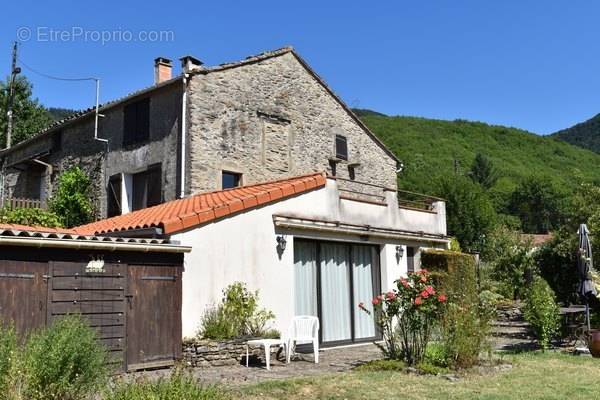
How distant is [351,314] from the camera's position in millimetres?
14484

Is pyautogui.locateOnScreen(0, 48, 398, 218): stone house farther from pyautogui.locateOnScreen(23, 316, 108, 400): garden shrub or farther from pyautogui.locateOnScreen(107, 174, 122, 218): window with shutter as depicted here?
pyautogui.locateOnScreen(23, 316, 108, 400): garden shrub

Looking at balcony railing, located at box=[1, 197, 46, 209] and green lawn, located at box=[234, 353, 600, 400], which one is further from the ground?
balcony railing, located at box=[1, 197, 46, 209]

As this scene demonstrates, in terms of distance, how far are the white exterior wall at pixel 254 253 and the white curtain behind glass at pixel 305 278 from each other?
385 mm

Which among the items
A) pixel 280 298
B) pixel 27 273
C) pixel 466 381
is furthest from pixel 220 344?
pixel 466 381

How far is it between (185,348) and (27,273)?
3052 mm

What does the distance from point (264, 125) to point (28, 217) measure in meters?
8.00

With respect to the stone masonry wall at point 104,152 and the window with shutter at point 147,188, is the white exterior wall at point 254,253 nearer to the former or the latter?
the stone masonry wall at point 104,152

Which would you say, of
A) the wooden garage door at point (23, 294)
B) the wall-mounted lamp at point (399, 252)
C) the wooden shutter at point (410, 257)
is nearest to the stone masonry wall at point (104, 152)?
the wall-mounted lamp at point (399, 252)

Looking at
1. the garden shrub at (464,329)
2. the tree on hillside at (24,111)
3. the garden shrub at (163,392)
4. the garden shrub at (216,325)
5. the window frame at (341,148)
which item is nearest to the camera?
the garden shrub at (163,392)

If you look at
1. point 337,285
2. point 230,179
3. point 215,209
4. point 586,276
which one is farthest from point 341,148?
point 215,209

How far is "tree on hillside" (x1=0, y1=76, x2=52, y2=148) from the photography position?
36812 mm

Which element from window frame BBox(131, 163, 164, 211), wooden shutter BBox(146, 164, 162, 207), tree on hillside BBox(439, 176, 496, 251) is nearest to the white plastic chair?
window frame BBox(131, 163, 164, 211)

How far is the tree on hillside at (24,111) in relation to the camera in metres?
36.8

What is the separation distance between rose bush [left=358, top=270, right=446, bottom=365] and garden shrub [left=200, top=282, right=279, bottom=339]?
2.52 meters
